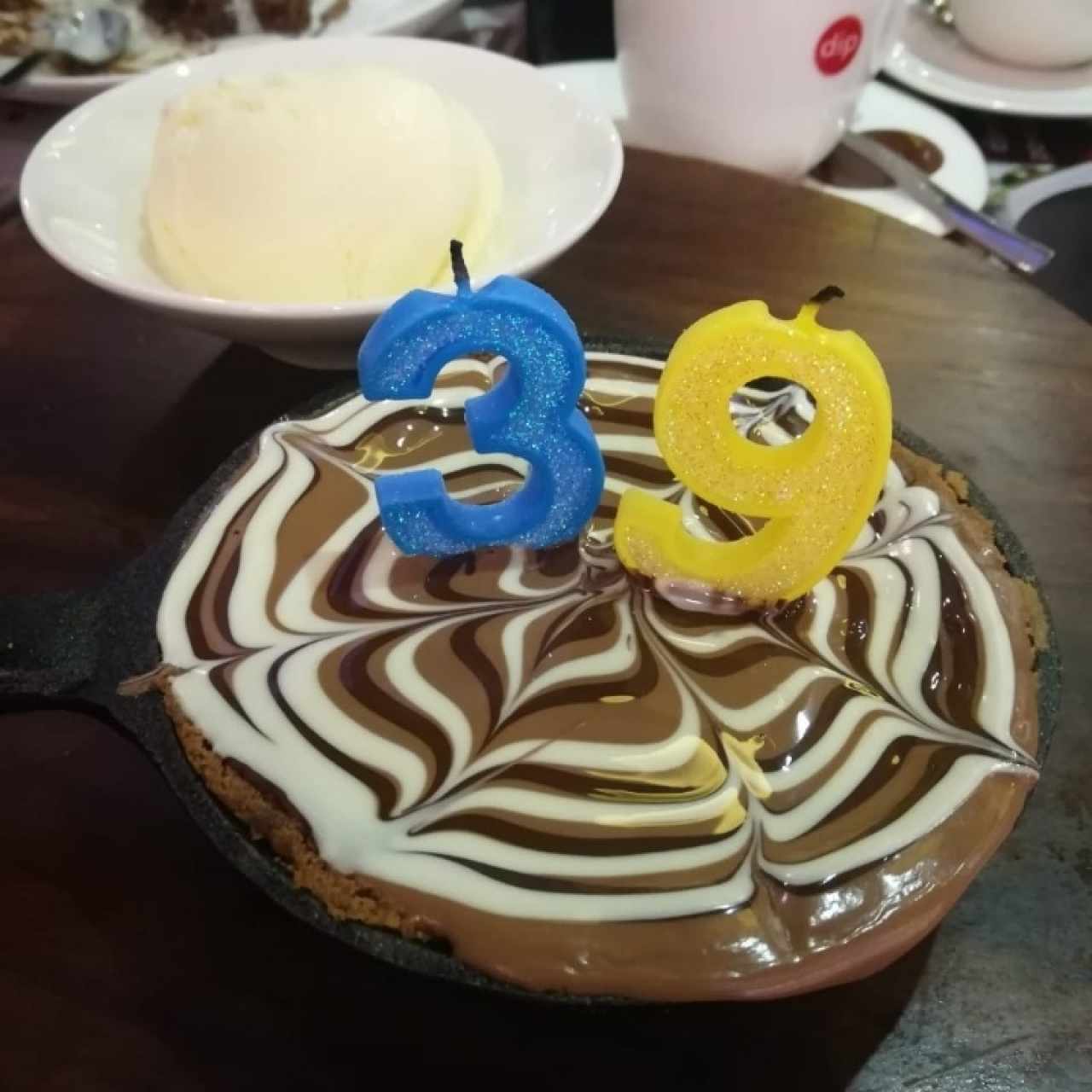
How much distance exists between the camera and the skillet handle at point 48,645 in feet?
3.00

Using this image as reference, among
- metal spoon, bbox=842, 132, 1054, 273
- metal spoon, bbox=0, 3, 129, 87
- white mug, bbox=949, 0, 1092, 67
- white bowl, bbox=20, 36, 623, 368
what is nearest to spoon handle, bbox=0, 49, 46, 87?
metal spoon, bbox=0, 3, 129, 87

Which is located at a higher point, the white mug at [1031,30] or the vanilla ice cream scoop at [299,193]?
the vanilla ice cream scoop at [299,193]

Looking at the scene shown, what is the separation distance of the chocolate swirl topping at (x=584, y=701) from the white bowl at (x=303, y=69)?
0.27 meters

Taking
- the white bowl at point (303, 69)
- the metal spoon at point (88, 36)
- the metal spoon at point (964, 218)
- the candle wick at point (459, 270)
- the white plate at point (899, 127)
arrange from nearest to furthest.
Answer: the candle wick at point (459, 270)
the white bowl at point (303, 69)
the metal spoon at point (964, 218)
the white plate at point (899, 127)
the metal spoon at point (88, 36)

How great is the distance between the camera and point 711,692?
88cm

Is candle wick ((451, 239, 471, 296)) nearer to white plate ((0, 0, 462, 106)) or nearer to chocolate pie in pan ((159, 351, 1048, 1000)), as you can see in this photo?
chocolate pie in pan ((159, 351, 1048, 1000))

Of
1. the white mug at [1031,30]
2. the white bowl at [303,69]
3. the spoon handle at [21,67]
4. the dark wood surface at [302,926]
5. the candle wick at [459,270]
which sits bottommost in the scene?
the dark wood surface at [302,926]

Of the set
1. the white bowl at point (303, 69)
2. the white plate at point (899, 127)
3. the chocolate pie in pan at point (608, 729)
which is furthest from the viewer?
the white plate at point (899, 127)

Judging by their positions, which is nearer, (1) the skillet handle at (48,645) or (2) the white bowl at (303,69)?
(1) the skillet handle at (48,645)

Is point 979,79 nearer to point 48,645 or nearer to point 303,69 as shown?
point 303,69

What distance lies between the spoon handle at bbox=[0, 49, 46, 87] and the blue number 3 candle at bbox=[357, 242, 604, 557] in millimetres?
1699

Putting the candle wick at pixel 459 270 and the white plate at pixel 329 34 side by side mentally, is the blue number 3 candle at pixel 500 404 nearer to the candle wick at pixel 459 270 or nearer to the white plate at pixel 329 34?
the candle wick at pixel 459 270

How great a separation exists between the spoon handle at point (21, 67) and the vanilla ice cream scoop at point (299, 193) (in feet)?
3.15

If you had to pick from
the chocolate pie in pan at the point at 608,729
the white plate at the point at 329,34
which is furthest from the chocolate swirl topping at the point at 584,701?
the white plate at the point at 329,34
